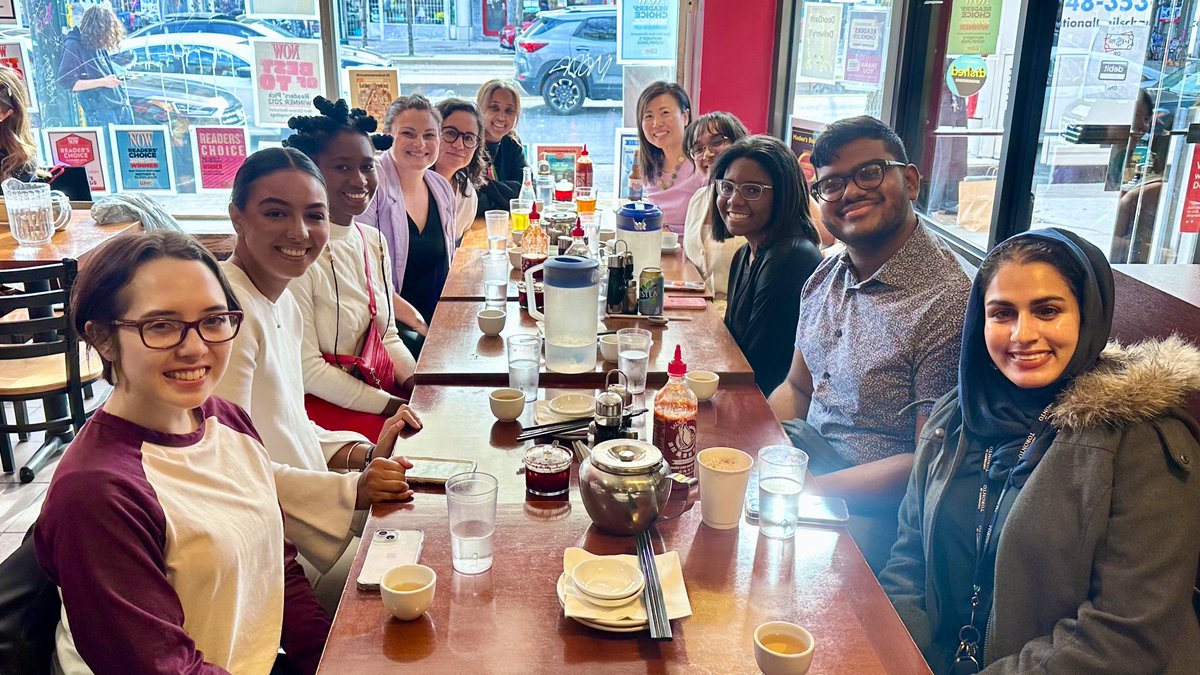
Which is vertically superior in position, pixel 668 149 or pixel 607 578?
pixel 668 149

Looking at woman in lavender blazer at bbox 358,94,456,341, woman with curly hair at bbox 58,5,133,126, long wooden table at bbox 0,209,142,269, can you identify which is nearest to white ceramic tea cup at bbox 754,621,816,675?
woman in lavender blazer at bbox 358,94,456,341

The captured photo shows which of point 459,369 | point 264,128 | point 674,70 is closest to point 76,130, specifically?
point 264,128

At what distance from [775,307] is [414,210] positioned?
5.59 ft

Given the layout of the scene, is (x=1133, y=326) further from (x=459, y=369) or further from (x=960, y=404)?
(x=459, y=369)

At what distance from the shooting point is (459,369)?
2.20m

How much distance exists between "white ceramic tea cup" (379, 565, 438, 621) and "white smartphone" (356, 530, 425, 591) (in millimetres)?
27

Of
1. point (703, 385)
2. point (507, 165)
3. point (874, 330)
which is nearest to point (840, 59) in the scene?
point (507, 165)

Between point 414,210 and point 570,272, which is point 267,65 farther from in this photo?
point 570,272

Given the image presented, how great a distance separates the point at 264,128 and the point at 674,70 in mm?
2572

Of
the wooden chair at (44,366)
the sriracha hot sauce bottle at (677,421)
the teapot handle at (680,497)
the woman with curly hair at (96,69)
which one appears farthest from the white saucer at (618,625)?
the woman with curly hair at (96,69)

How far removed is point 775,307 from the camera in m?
2.68

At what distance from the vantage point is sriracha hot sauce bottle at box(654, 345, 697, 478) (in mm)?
1625

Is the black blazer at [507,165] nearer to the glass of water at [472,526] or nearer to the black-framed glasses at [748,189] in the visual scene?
the black-framed glasses at [748,189]

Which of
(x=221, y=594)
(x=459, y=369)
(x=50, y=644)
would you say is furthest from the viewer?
(x=459, y=369)
